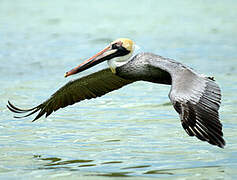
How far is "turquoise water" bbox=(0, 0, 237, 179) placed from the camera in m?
7.67

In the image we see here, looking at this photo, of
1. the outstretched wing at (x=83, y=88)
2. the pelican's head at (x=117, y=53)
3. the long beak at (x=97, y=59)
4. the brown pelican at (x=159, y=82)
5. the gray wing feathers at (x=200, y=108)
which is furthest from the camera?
the outstretched wing at (x=83, y=88)

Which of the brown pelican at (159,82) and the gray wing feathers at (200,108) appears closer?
the gray wing feathers at (200,108)

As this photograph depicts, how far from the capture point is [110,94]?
1257cm

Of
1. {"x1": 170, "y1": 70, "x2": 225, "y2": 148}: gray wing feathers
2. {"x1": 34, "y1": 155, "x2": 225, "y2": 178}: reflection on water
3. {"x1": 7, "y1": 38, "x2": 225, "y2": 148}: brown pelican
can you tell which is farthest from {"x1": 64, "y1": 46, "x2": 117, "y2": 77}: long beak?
Answer: {"x1": 170, "y1": 70, "x2": 225, "y2": 148}: gray wing feathers

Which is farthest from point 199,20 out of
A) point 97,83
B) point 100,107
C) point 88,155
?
point 88,155

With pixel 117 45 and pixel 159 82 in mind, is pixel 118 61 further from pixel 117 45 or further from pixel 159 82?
pixel 159 82

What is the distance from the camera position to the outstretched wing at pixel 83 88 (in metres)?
9.56

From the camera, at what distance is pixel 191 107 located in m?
6.88

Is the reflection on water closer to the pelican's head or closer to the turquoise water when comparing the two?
the turquoise water

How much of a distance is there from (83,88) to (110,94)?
282cm

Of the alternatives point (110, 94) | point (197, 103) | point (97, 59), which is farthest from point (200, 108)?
point (110, 94)

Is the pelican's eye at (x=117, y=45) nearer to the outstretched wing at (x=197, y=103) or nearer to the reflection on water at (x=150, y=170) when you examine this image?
the outstretched wing at (x=197, y=103)

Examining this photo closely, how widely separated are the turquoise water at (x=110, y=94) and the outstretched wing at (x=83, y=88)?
404 mm

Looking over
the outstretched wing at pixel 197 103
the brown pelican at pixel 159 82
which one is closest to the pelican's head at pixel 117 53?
the brown pelican at pixel 159 82
